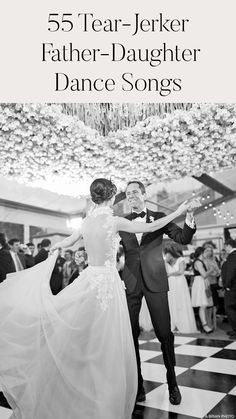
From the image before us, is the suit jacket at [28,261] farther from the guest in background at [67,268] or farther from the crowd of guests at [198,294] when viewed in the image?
the crowd of guests at [198,294]

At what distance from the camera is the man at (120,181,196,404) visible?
241 cm

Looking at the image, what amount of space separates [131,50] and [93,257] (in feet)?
6.06

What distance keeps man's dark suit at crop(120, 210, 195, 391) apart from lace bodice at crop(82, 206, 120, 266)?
0.32m

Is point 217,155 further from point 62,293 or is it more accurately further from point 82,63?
point 62,293

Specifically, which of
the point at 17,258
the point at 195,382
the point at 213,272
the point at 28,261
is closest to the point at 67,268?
the point at 28,261

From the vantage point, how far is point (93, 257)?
2.25 m

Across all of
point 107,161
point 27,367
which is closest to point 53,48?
point 27,367

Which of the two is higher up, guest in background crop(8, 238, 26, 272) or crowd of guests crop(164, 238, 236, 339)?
guest in background crop(8, 238, 26, 272)

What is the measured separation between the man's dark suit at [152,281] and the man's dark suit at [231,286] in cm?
277

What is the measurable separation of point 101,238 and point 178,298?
410cm

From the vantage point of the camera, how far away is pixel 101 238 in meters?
2.22

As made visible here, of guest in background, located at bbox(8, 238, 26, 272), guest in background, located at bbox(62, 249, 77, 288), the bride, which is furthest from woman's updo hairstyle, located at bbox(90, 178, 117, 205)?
guest in background, located at bbox(62, 249, 77, 288)

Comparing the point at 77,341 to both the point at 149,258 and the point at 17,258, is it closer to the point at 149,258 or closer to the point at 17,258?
the point at 149,258

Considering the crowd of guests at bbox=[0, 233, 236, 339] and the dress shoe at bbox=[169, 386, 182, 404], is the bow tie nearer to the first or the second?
the dress shoe at bbox=[169, 386, 182, 404]
